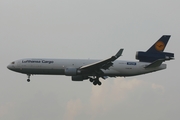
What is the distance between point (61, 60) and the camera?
182 ft

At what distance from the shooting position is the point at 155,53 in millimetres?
55656

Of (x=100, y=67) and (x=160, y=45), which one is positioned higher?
(x=160, y=45)

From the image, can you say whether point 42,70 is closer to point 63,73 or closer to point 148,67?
point 63,73

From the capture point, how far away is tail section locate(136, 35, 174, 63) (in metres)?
55.0

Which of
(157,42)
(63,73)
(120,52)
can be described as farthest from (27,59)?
(157,42)

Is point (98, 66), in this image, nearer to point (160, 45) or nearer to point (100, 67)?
point (100, 67)

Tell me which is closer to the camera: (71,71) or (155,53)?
(71,71)

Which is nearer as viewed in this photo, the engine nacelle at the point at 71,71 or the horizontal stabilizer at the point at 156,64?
the horizontal stabilizer at the point at 156,64

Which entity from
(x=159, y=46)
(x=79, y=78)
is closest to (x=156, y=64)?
(x=159, y=46)

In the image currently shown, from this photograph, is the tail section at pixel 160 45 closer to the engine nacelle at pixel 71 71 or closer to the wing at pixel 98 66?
the wing at pixel 98 66

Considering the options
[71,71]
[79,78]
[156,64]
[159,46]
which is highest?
[159,46]

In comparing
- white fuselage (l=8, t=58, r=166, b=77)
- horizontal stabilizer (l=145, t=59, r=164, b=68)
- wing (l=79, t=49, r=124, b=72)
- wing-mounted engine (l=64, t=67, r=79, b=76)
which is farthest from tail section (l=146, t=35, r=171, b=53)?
wing-mounted engine (l=64, t=67, r=79, b=76)

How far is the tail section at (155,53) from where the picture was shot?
180 feet

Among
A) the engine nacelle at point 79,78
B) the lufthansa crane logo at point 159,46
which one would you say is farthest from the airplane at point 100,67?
the engine nacelle at point 79,78
